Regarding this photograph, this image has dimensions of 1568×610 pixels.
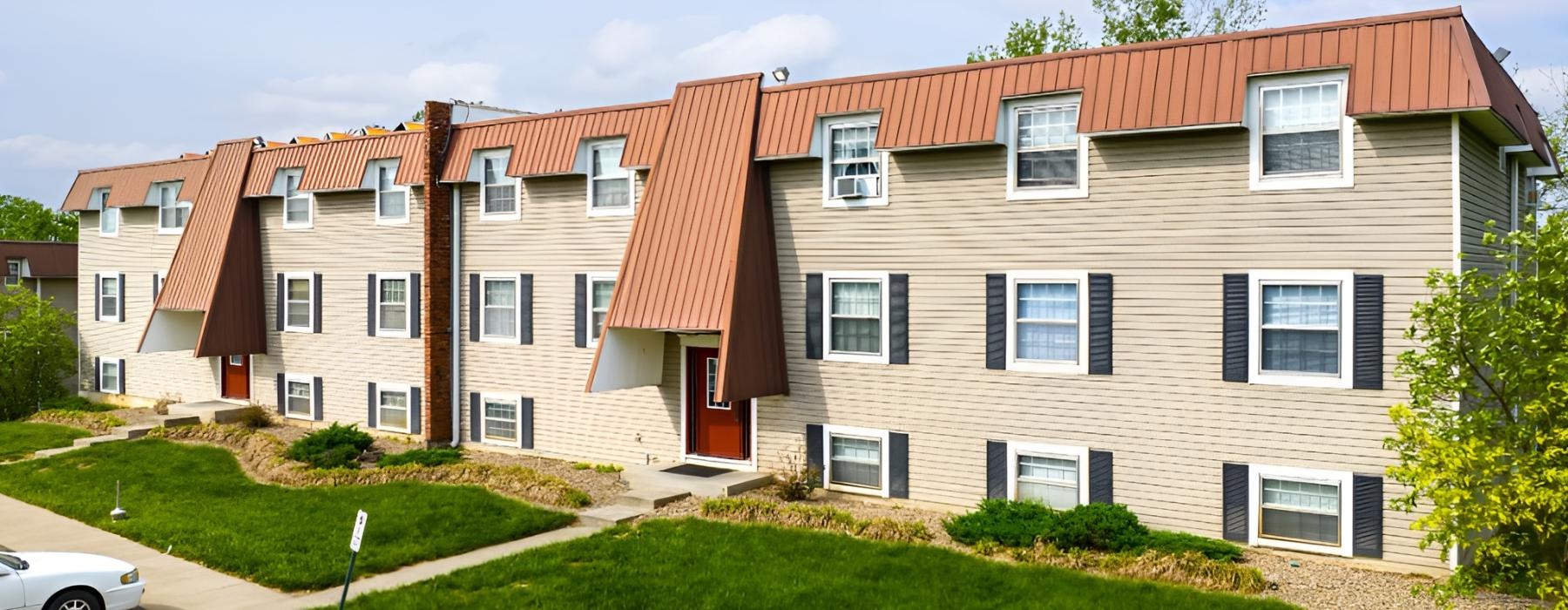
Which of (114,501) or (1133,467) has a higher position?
(1133,467)

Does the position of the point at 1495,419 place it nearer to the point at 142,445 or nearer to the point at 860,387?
the point at 860,387

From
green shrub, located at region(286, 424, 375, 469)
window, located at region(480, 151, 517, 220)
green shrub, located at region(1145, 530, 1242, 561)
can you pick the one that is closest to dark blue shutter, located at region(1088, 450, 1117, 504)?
green shrub, located at region(1145, 530, 1242, 561)

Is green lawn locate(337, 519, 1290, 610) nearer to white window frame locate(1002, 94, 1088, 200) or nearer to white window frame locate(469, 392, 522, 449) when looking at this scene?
white window frame locate(1002, 94, 1088, 200)

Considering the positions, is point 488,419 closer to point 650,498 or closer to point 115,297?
point 650,498

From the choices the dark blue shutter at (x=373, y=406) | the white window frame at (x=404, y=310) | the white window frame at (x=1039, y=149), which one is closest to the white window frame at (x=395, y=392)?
the dark blue shutter at (x=373, y=406)

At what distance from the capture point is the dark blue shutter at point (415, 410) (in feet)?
76.1

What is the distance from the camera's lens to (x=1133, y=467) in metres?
14.8

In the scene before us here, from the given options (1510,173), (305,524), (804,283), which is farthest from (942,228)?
(305,524)

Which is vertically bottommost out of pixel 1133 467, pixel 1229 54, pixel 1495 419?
pixel 1133 467

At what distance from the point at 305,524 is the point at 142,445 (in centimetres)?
1026

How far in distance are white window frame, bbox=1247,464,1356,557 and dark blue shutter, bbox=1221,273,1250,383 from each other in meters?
1.22

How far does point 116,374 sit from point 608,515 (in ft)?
73.8

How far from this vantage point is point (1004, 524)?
1393 cm

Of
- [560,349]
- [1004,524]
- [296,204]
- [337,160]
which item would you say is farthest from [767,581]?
[296,204]
